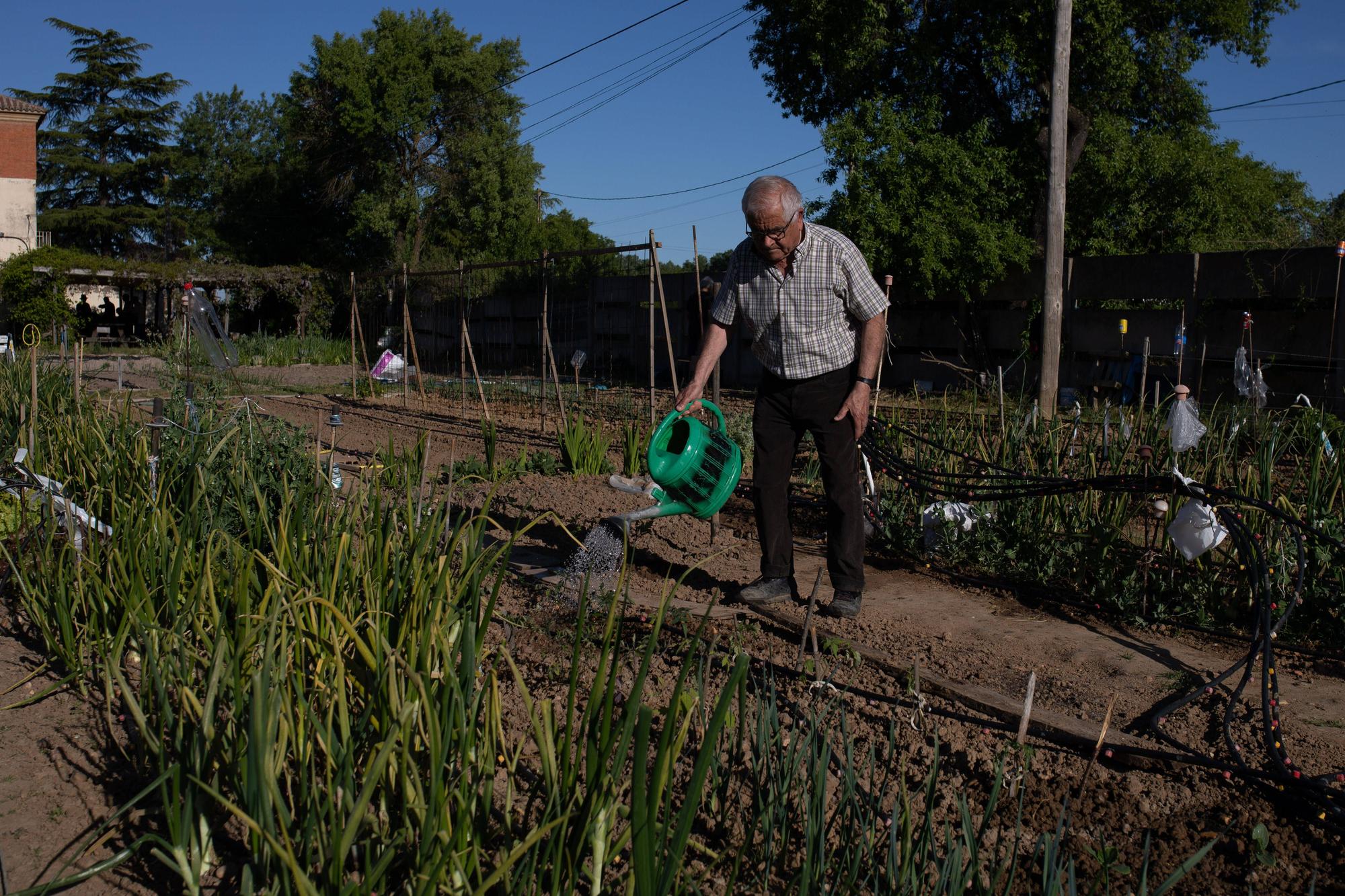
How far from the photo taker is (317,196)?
34.7m

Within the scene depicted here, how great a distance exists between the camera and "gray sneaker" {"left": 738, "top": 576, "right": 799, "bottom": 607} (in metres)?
3.80

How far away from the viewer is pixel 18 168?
34.4m

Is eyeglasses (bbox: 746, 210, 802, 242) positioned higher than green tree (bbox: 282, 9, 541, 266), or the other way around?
green tree (bbox: 282, 9, 541, 266)

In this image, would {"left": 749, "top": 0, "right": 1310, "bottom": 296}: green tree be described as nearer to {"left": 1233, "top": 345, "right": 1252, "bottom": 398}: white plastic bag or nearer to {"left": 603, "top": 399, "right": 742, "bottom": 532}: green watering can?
{"left": 1233, "top": 345, "right": 1252, "bottom": 398}: white plastic bag

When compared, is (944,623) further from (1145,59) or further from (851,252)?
(1145,59)

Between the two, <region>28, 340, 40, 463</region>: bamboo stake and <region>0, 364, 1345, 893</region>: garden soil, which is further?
<region>28, 340, 40, 463</region>: bamboo stake

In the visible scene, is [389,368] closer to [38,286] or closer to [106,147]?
[38,286]

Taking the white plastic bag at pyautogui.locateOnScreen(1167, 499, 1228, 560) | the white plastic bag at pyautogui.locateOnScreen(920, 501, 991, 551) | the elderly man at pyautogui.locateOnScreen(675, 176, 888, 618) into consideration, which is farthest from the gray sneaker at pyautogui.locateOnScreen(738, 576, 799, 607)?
the white plastic bag at pyautogui.locateOnScreen(1167, 499, 1228, 560)

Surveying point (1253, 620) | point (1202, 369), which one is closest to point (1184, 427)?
point (1253, 620)

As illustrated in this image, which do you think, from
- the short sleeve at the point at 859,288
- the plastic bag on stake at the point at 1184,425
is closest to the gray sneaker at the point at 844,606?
the short sleeve at the point at 859,288

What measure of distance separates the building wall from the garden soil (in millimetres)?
35644

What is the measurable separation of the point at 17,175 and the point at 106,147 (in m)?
15.3

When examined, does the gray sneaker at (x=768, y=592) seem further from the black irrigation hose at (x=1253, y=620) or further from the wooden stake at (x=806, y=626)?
the black irrigation hose at (x=1253, y=620)

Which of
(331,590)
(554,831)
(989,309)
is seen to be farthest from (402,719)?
(989,309)
